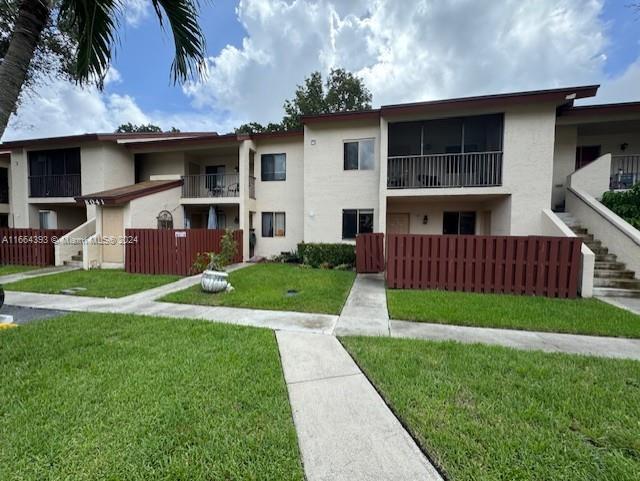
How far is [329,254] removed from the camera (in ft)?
41.3

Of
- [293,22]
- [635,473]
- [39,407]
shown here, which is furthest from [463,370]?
[293,22]

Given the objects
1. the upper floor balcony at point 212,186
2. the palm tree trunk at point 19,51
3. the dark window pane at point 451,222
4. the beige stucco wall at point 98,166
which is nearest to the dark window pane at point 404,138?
the dark window pane at point 451,222

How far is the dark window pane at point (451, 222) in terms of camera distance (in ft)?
43.0

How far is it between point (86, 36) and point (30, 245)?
14352mm

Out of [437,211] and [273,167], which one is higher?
[273,167]

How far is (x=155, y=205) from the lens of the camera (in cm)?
1315

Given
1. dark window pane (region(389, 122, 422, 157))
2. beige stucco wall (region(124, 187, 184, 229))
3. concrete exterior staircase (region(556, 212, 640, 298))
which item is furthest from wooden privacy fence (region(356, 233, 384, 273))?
beige stucco wall (region(124, 187, 184, 229))

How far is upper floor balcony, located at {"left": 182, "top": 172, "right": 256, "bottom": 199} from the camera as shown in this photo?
1499cm

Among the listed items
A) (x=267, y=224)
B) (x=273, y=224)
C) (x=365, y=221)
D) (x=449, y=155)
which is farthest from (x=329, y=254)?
(x=449, y=155)

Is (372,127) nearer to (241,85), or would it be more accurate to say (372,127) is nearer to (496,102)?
(496,102)

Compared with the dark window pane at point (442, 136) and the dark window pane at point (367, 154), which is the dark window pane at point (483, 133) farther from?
the dark window pane at point (367, 154)

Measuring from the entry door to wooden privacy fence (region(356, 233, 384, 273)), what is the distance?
10.5 ft

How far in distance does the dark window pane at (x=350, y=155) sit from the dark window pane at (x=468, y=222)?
218 inches

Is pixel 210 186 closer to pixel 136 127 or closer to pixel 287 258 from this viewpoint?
pixel 287 258
